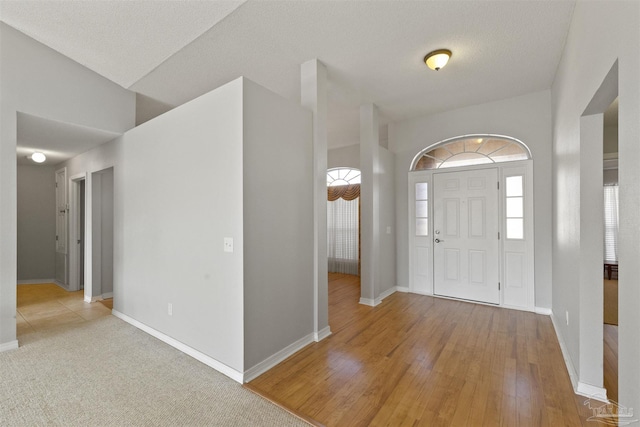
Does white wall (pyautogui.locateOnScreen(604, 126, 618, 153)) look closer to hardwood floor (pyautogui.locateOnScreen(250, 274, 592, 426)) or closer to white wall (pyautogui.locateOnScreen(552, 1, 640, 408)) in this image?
white wall (pyautogui.locateOnScreen(552, 1, 640, 408))

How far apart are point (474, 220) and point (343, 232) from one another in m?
3.19

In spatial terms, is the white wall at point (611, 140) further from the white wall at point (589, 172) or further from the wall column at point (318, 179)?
the wall column at point (318, 179)

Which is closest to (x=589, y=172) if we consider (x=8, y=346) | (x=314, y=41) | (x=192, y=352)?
(x=314, y=41)

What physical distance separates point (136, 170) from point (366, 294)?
11.9ft

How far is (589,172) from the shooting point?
2.06 metres

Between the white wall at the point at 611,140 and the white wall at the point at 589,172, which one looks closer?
the white wall at the point at 589,172

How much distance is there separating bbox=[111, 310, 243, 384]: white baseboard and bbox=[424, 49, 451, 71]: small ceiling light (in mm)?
3572

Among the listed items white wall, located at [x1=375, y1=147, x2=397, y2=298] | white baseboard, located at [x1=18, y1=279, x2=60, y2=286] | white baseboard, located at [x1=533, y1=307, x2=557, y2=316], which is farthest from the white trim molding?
white baseboard, located at [x1=18, y1=279, x2=60, y2=286]

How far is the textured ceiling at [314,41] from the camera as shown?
2430 mm

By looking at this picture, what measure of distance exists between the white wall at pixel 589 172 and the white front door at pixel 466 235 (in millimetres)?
1054

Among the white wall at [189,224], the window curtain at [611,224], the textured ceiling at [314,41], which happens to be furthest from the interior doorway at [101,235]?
the window curtain at [611,224]

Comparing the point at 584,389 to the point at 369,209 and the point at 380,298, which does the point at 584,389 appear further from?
the point at 369,209

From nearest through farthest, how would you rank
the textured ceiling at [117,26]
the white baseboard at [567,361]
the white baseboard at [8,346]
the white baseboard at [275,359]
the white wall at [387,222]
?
the white baseboard at [567,361], the white baseboard at [275,359], the textured ceiling at [117,26], the white baseboard at [8,346], the white wall at [387,222]

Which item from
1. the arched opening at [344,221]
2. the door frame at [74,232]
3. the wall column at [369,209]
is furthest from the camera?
the arched opening at [344,221]
